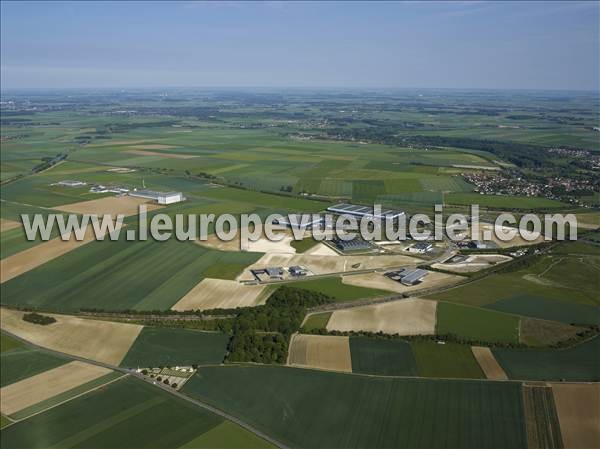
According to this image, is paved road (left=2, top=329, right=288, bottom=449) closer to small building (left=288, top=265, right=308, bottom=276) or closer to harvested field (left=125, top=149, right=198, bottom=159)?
small building (left=288, top=265, right=308, bottom=276)

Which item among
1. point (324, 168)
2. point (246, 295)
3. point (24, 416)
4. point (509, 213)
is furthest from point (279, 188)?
point (24, 416)

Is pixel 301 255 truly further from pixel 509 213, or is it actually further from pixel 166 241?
pixel 509 213

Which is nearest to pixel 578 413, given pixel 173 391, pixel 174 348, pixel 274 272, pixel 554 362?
pixel 554 362

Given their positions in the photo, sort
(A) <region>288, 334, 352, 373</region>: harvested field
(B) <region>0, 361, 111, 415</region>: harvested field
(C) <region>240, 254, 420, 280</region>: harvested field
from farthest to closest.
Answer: (C) <region>240, 254, 420, 280</region>: harvested field, (A) <region>288, 334, 352, 373</region>: harvested field, (B) <region>0, 361, 111, 415</region>: harvested field

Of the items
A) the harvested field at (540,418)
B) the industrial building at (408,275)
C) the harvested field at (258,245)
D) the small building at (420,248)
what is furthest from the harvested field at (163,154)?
the harvested field at (540,418)

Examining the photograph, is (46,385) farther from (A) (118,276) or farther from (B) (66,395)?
(A) (118,276)

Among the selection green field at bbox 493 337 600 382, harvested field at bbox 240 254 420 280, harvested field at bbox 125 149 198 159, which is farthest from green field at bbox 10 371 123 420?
harvested field at bbox 125 149 198 159
